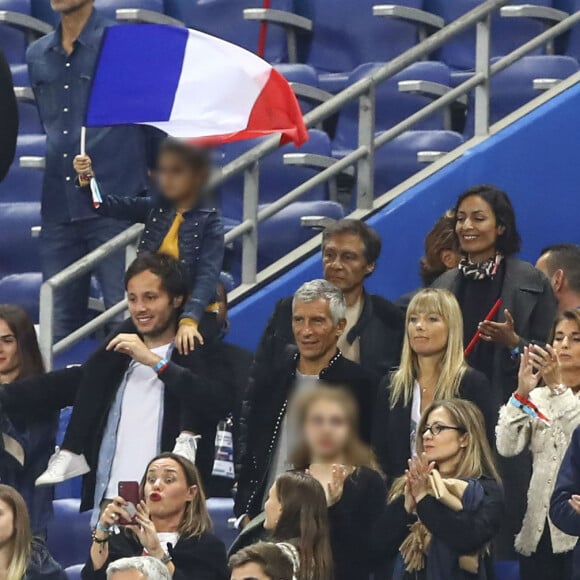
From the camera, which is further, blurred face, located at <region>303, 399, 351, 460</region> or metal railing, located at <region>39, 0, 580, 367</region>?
metal railing, located at <region>39, 0, 580, 367</region>

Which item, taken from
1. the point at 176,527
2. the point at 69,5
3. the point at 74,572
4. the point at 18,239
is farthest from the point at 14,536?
the point at 18,239

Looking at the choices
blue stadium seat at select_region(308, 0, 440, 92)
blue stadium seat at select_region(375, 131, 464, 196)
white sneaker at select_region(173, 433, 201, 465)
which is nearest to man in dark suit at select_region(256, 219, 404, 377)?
white sneaker at select_region(173, 433, 201, 465)

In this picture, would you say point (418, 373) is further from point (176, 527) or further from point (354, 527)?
point (176, 527)

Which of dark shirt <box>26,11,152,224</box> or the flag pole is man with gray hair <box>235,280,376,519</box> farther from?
dark shirt <box>26,11,152,224</box>

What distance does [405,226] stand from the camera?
28.7 ft

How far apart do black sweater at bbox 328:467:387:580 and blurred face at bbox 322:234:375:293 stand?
1.06 metres

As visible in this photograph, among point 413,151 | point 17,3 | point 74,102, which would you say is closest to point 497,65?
point 413,151

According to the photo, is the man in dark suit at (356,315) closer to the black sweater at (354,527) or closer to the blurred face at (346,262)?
the blurred face at (346,262)

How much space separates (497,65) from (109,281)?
214 centimetres

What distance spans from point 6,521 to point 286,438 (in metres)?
0.99

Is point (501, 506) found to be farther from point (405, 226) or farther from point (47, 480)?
point (405, 226)

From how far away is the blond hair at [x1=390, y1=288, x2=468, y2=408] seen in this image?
6.63m

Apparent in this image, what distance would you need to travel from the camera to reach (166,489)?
6.43 metres

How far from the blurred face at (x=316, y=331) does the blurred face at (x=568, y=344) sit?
2.60 feet
